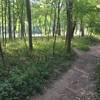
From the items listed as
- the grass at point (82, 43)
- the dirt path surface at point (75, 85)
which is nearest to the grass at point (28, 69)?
the dirt path surface at point (75, 85)

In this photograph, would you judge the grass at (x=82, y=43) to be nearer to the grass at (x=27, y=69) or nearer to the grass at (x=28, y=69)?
the grass at (x=28, y=69)

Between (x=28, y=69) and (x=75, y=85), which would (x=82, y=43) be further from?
(x=28, y=69)

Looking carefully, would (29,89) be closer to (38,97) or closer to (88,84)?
(38,97)

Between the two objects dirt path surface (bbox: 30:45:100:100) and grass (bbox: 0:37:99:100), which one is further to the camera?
dirt path surface (bbox: 30:45:100:100)

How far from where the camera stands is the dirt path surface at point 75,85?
38.9 feet

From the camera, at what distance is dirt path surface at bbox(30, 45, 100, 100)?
11844 millimetres

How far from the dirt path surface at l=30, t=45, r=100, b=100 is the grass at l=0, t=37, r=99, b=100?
A: 44 centimetres

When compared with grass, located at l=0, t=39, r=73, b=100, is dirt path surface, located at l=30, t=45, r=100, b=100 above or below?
below

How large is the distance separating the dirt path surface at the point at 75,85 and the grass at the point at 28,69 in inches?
17.2

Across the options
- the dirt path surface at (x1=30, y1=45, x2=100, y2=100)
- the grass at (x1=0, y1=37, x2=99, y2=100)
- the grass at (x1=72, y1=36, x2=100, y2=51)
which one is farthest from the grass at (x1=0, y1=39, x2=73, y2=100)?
the grass at (x1=72, y1=36, x2=100, y2=51)

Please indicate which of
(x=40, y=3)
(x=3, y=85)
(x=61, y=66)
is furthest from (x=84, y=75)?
(x=40, y=3)

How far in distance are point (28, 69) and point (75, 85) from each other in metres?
2.59

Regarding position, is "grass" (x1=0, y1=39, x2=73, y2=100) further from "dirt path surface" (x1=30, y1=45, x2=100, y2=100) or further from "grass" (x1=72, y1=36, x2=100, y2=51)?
"grass" (x1=72, y1=36, x2=100, y2=51)

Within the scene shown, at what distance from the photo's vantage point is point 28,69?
13109 millimetres
